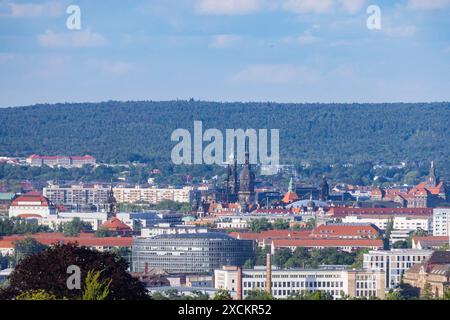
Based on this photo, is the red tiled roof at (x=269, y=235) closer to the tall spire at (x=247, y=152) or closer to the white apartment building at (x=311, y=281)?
the white apartment building at (x=311, y=281)

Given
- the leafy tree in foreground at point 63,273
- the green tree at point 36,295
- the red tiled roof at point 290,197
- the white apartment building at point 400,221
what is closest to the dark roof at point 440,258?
the leafy tree in foreground at point 63,273

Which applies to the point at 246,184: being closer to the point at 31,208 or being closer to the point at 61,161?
the point at 31,208

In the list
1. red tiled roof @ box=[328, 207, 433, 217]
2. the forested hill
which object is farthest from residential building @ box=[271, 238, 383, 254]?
the forested hill

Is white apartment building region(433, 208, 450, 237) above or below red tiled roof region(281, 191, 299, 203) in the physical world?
below

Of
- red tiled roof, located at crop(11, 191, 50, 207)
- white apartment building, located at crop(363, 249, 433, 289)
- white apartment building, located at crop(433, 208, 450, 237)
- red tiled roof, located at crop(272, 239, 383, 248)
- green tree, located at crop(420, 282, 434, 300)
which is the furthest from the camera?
red tiled roof, located at crop(11, 191, 50, 207)

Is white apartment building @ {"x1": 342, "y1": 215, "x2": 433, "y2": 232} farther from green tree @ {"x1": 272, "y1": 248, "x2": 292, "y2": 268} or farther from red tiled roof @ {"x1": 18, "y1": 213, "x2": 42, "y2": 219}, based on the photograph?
green tree @ {"x1": 272, "y1": 248, "x2": 292, "y2": 268}

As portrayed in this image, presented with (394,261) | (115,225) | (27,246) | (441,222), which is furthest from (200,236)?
(441,222)
